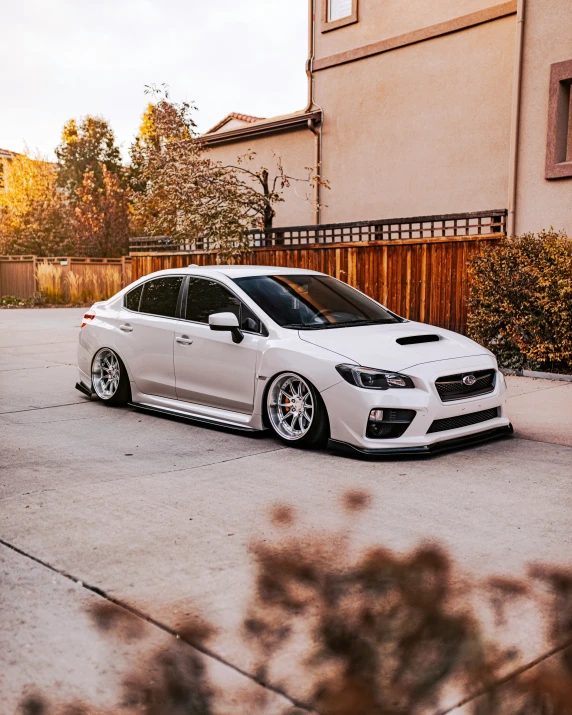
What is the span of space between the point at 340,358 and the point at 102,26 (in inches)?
464

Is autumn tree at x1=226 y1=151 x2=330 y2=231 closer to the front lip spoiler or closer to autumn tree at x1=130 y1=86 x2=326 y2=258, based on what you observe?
autumn tree at x1=130 y1=86 x2=326 y2=258

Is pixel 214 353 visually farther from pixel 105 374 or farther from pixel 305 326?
pixel 105 374

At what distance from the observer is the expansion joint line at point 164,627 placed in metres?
3.01

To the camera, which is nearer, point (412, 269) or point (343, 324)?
point (343, 324)

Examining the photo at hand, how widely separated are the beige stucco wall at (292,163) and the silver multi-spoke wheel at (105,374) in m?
9.63

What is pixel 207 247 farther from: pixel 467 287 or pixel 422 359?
pixel 422 359

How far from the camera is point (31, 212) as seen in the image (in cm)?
3825

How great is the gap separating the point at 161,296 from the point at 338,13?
35.7 ft

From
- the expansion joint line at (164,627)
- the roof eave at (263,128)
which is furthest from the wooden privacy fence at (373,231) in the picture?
the expansion joint line at (164,627)

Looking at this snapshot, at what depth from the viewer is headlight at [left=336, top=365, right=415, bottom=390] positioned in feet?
21.1

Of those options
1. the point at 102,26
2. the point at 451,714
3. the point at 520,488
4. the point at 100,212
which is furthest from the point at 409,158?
the point at 100,212

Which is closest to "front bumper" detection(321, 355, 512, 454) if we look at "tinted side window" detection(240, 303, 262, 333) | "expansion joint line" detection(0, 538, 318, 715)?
"tinted side window" detection(240, 303, 262, 333)

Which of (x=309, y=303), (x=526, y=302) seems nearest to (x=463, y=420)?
(x=309, y=303)

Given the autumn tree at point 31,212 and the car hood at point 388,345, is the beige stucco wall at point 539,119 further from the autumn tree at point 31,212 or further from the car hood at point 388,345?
the autumn tree at point 31,212
